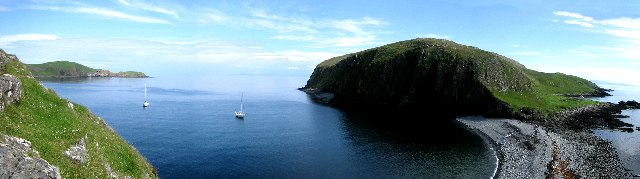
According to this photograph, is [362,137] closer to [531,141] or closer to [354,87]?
[531,141]

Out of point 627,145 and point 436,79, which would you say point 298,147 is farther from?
point 436,79

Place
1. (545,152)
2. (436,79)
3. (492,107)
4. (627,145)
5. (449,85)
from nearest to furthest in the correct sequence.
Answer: (545,152) → (627,145) → (492,107) → (449,85) → (436,79)

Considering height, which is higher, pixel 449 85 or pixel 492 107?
pixel 449 85

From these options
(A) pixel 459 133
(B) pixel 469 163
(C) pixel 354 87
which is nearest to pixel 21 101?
(B) pixel 469 163

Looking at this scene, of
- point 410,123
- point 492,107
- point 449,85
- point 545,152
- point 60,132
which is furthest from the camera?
point 449,85

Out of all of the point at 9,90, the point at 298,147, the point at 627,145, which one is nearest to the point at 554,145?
the point at 627,145

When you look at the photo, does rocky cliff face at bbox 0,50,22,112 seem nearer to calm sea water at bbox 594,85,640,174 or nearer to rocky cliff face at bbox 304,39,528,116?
calm sea water at bbox 594,85,640,174

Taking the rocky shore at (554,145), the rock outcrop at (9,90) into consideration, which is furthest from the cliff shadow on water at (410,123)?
the rock outcrop at (9,90)

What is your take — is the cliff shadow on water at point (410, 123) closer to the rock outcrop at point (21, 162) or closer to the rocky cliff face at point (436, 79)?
the rocky cliff face at point (436, 79)
